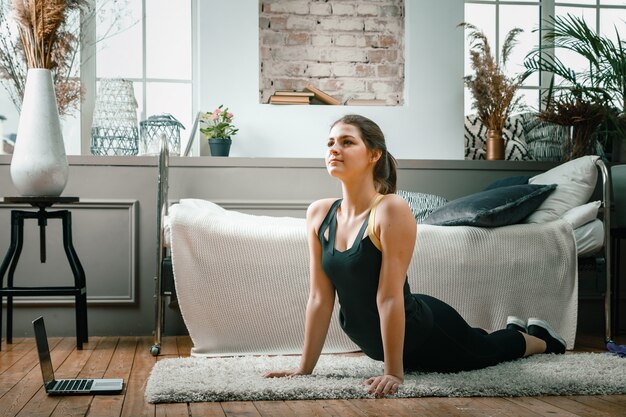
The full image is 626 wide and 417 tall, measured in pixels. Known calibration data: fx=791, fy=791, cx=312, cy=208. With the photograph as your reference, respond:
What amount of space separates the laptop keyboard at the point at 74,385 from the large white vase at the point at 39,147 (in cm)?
119

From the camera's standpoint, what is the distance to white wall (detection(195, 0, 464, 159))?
4539mm

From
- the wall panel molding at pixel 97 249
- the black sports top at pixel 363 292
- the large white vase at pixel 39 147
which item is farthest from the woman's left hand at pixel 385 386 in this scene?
the wall panel molding at pixel 97 249

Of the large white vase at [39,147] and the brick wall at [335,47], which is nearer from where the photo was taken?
the large white vase at [39,147]

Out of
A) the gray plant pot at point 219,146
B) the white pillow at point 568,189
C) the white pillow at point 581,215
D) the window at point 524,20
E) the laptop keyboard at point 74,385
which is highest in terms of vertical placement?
the window at point 524,20

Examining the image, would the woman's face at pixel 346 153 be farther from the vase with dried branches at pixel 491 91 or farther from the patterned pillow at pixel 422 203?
the vase with dried branches at pixel 491 91

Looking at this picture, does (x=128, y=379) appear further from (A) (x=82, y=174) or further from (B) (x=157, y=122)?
(B) (x=157, y=122)

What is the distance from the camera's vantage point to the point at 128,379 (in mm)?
2635

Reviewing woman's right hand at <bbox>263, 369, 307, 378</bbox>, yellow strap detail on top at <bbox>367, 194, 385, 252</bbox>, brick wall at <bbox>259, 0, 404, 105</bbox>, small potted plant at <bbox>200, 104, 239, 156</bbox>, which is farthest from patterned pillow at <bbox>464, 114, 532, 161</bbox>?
woman's right hand at <bbox>263, 369, 307, 378</bbox>

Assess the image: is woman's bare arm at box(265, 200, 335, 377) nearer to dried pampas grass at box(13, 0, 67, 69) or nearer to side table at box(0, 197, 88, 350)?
side table at box(0, 197, 88, 350)

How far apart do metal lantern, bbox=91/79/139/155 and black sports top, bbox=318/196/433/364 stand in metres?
2.05

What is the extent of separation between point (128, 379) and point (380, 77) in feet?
9.34

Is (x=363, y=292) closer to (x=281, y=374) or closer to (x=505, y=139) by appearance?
(x=281, y=374)

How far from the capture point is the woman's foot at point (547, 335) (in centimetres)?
302

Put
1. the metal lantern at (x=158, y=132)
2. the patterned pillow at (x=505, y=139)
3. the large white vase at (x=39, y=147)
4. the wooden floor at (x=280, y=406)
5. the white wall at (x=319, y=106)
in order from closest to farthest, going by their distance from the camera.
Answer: the wooden floor at (x=280, y=406) → the large white vase at (x=39, y=147) → the metal lantern at (x=158, y=132) → the white wall at (x=319, y=106) → the patterned pillow at (x=505, y=139)
